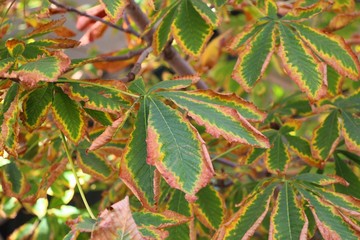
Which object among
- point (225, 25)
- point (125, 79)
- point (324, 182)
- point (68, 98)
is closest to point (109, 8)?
point (68, 98)

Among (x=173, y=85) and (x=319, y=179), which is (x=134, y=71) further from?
(x=319, y=179)

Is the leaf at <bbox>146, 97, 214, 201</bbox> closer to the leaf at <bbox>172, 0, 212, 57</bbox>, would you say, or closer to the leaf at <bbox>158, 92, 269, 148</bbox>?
the leaf at <bbox>158, 92, 269, 148</bbox>

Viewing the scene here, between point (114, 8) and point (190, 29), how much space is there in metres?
0.22

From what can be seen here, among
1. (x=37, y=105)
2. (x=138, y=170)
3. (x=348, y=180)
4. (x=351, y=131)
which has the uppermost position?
(x=37, y=105)

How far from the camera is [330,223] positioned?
0.67 metres

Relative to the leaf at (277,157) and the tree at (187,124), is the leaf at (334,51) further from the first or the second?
the leaf at (277,157)

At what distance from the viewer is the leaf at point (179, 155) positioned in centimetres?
59

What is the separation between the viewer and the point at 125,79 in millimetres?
940

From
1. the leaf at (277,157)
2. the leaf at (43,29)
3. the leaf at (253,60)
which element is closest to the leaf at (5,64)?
the leaf at (43,29)

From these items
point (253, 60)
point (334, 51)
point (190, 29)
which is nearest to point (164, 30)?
point (190, 29)

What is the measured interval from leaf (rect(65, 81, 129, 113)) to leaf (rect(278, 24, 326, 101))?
9.6 inches

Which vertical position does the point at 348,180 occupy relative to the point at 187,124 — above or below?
below

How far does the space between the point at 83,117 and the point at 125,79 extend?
0.19m

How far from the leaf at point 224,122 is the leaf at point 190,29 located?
0.27m
